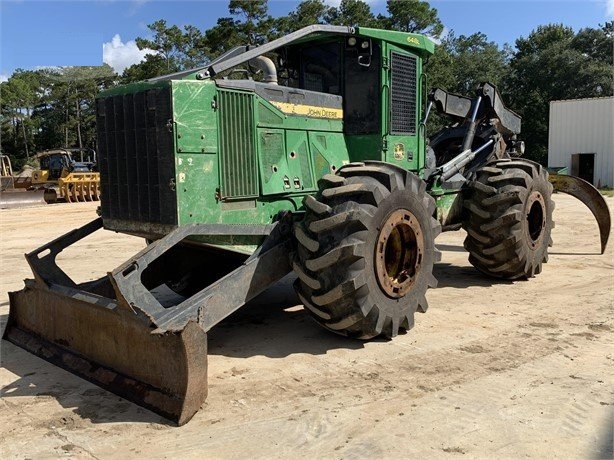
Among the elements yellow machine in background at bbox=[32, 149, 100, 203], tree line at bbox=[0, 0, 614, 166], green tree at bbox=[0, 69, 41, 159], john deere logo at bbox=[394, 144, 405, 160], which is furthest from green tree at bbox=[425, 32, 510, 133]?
green tree at bbox=[0, 69, 41, 159]

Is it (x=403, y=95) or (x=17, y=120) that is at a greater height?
(x=17, y=120)

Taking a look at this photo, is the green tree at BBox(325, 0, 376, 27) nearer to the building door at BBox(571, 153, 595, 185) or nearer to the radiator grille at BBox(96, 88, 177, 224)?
the building door at BBox(571, 153, 595, 185)

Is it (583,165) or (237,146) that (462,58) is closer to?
(583,165)

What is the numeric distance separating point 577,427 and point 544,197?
5255 mm

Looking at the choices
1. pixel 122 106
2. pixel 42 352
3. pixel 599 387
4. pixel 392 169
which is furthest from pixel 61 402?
pixel 599 387

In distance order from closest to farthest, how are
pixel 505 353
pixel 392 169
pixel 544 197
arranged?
1. pixel 505 353
2. pixel 392 169
3. pixel 544 197

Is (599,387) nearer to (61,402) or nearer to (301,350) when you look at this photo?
(301,350)

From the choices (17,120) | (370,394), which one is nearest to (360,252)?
(370,394)

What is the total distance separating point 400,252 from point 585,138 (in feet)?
96.9

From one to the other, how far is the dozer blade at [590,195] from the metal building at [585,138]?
75.5 ft

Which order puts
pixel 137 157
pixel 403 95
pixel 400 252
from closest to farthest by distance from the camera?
pixel 137 157 < pixel 400 252 < pixel 403 95

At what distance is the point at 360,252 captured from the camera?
5.04 metres

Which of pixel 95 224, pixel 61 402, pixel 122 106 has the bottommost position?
pixel 61 402

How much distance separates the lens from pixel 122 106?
5246mm
